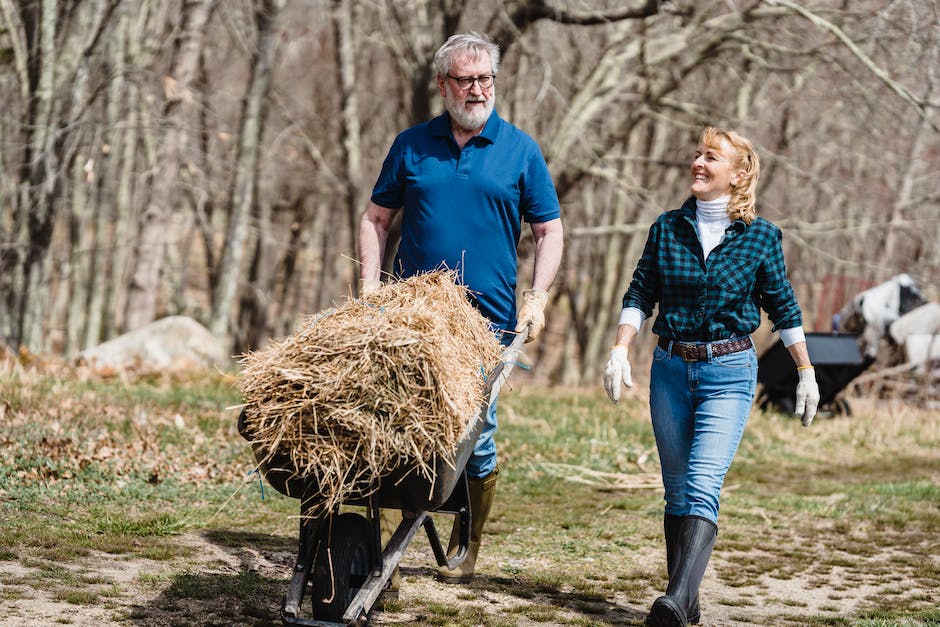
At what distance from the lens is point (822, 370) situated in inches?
445

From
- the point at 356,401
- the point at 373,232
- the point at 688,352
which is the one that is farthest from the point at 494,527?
the point at 356,401

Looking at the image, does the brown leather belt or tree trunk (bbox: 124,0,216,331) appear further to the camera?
tree trunk (bbox: 124,0,216,331)

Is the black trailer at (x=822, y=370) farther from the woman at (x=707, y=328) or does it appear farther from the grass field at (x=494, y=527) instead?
the woman at (x=707, y=328)

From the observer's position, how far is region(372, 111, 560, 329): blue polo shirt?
14.8 ft

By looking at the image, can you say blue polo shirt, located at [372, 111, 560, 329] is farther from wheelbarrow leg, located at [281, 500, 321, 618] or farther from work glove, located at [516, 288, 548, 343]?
wheelbarrow leg, located at [281, 500, 321, 618]

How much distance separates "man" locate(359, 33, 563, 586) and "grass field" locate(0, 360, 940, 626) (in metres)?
1.14

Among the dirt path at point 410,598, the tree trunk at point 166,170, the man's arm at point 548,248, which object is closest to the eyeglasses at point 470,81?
the man's arm at point 548,248

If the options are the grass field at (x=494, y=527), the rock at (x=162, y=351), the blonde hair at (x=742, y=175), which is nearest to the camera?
the blonde hair at (x=742, y=175)

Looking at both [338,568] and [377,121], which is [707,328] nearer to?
[338,568]

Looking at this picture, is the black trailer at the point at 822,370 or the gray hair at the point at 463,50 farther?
the black trailer at the point at 822,370

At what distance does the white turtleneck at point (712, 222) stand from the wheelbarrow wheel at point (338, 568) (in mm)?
1691

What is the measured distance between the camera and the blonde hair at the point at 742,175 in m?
4.30

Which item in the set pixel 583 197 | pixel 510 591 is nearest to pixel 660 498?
pixel 510 591

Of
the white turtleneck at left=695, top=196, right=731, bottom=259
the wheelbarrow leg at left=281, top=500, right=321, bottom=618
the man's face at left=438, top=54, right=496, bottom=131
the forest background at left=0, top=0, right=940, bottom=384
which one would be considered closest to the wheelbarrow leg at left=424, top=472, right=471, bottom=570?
the wheelbarrow leg at left=281, top=500, right=321, bottom=618
